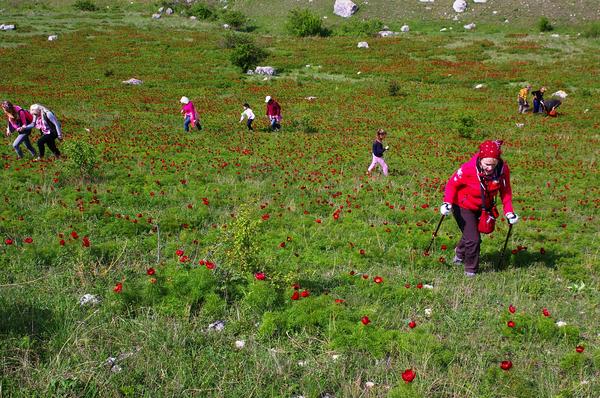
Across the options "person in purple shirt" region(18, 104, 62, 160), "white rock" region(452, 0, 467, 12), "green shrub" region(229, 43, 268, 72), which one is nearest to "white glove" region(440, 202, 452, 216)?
"person in purple shirt" region(18, 104, 62, 160)

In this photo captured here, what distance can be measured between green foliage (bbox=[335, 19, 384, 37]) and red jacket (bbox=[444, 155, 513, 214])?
5303cm

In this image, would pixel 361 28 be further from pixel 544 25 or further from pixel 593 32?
pixel 593 32

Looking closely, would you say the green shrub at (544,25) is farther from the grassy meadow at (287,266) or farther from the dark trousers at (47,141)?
the dark trousers at (47,141)

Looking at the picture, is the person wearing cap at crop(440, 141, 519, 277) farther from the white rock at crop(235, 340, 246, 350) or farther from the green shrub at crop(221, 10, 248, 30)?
the green shrub at crop(221, 10, 248, 30)

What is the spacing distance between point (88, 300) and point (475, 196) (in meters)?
6.00

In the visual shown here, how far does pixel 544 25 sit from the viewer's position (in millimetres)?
52500

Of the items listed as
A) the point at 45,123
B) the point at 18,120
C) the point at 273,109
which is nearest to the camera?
the point at 45,123

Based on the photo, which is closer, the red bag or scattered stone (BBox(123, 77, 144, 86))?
the red bag

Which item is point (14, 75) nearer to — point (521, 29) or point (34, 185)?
point (34, 185)

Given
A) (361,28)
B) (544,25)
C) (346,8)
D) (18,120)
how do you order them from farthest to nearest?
(346,8) < (361,28) < (544,25) < (18,120)

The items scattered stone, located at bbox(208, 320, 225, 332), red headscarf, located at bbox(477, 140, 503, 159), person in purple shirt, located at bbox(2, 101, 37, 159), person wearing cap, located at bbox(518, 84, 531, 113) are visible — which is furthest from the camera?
person wearing cap, located at bbox(518, 84, 531, 113)

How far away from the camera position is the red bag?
7195 millimetres

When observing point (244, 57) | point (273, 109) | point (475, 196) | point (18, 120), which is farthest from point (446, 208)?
point (244, 57)

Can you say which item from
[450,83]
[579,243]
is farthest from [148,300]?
[450,83]
